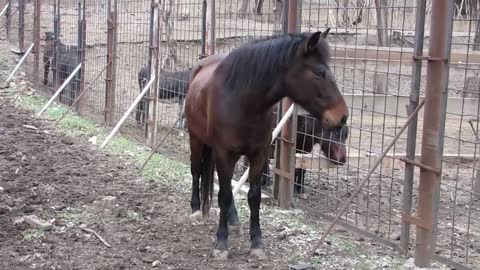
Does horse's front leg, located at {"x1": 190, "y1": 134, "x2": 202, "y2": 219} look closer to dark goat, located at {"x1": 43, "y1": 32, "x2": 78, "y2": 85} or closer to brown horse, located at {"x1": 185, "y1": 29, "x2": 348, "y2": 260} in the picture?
brown horse, located at {"x1": 185, "y1": 29, "x2": 348, "y2": 260}

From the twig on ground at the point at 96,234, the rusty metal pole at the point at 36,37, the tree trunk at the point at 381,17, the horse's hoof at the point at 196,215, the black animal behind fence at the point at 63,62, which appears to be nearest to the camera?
the twig on ground at the point at 96,234

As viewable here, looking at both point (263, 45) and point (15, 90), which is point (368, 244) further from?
point (15, 90)

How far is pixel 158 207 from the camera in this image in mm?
6062

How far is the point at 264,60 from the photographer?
15.0ft

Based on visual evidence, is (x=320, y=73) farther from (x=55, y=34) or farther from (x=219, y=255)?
(x=55, y=34)

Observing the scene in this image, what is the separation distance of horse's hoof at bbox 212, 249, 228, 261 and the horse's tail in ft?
2.99

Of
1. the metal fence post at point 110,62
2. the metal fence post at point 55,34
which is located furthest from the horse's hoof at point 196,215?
the metal fence post at point 55,34

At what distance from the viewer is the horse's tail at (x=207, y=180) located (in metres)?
5.66

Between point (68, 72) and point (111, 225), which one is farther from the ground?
point (68, 72)

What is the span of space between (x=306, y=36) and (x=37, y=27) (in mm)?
10096

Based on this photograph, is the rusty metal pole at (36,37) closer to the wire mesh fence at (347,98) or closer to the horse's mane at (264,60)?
the wire mesh fence at (347,98)

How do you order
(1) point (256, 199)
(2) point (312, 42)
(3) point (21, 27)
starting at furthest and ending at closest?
(3) point (21, 27) < (1) point (256, 199) < (2) point (312, 42)

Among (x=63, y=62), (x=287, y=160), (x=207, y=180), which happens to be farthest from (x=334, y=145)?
(x=63, y=62)

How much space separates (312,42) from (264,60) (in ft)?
1.40
